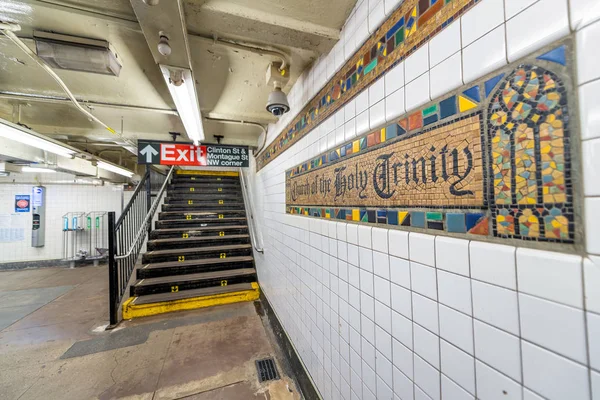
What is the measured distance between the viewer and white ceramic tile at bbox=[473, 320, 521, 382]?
66cm

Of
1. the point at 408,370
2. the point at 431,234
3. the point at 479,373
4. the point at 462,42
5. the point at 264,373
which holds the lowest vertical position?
the point at 264,373

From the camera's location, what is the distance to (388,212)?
44.8 inches

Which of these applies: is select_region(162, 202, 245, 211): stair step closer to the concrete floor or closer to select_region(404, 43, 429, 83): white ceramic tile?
the concrete floor

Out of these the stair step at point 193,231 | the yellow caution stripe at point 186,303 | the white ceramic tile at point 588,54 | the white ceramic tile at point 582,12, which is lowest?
the yellow caution stripe at point 186,303

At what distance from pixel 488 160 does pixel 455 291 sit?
1.54ft

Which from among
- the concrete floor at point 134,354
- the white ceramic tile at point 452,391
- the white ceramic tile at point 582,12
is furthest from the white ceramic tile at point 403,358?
the concrete floor at point 134,354

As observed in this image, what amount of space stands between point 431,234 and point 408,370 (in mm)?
630

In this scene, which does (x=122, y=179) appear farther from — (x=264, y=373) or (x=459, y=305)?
(x=459, y=305)

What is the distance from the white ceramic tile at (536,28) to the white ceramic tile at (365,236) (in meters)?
0.87

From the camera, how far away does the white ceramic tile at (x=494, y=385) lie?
0.67 m

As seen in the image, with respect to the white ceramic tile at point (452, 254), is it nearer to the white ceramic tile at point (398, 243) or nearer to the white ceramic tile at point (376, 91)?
the white ceramic tile at point (398, 243)

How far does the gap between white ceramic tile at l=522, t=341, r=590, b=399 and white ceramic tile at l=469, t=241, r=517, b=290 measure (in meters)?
0.17

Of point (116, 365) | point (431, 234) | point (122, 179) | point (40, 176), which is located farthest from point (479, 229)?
point (40, 176)

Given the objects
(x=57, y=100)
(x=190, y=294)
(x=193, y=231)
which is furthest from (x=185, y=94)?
(x=193, y=231)
